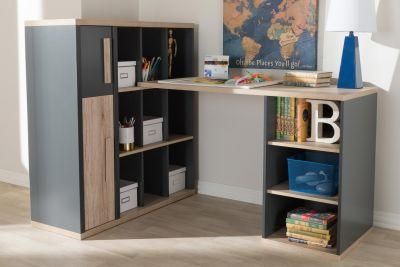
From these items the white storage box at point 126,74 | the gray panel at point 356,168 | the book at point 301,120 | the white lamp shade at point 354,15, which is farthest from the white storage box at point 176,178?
the white lamp shade at point 354,15

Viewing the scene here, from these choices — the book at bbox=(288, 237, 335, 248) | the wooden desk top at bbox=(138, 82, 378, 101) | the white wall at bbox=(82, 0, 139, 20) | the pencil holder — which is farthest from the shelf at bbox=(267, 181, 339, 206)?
the white wall at bbox=(82, 0, 139, 20)

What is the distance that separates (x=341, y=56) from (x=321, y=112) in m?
0.45

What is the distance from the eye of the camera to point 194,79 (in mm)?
3555

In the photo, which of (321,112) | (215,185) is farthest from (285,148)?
(215,185)

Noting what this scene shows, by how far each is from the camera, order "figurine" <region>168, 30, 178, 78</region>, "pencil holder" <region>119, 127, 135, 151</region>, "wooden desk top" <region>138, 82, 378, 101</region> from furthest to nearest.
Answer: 1. "figurine" <region>168, 30, 178, 78</region>
2. "pencil holder" <region>119, 127, 135, 151</region>
3. "wooden desk top" <region>138, 82, 378, 101</region>

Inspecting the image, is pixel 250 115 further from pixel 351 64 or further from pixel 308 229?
pixel 308 229

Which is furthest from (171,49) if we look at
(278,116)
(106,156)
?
(278,116)

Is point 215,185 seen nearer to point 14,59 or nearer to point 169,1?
point 169,1

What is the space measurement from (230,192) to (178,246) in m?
0.90

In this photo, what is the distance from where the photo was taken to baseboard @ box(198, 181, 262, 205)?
3.74 m

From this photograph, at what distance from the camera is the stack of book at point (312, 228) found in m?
2.94

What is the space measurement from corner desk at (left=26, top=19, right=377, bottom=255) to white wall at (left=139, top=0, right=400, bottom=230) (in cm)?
10

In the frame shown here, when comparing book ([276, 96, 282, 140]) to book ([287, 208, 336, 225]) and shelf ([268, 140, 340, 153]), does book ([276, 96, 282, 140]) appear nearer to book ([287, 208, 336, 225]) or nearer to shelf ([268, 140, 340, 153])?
shelf ([268, 140, 340, 153])

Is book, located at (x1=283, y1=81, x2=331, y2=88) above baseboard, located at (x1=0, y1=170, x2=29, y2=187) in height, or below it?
above
